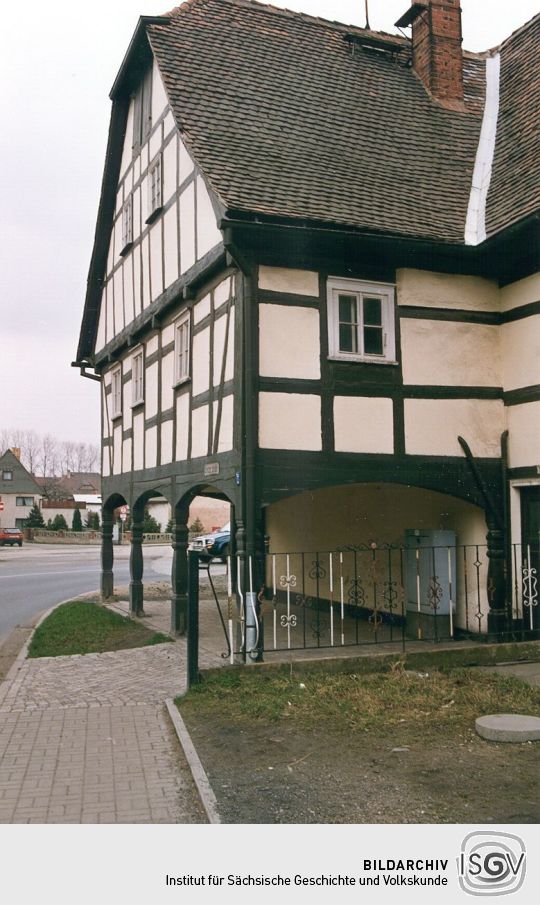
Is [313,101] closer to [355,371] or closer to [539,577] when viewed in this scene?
[355,371]

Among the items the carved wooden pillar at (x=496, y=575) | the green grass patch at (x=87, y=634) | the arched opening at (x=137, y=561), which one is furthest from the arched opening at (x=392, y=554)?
the arched opening at (x=137, y=561)

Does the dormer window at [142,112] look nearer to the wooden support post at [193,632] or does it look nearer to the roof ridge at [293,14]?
the roof ridge at [293,14]

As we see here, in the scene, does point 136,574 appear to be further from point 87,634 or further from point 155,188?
point 155,188

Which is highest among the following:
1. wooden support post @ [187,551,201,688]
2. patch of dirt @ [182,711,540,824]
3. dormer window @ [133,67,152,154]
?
dormer window @ [133,67,152,154]

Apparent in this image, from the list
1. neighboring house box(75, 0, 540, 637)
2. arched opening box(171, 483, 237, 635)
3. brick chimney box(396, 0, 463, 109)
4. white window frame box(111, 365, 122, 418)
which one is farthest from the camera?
white window frame box(111, 365, 122, 418)

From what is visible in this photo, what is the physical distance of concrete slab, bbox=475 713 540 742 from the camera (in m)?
6.69

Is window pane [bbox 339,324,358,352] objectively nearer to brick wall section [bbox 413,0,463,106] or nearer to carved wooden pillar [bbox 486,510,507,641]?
carved wooden pillar [bbox 486,510,507,641]

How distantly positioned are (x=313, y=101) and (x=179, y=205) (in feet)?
8.61

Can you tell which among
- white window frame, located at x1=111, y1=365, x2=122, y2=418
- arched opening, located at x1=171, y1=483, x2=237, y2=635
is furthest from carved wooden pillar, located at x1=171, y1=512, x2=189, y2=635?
white window frame, located at x1=111, y1=365, x2=122, y2=418

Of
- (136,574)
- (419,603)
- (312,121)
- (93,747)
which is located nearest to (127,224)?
(312,121)

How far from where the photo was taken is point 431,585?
37.8 feet

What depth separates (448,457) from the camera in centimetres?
1102

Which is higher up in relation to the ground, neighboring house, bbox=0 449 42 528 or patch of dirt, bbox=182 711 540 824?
neighboring house, bbox=0 449 42 528

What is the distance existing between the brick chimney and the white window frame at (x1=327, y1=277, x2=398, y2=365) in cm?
512
